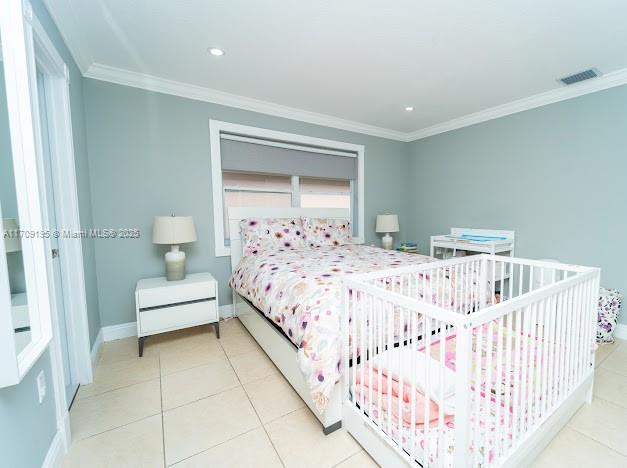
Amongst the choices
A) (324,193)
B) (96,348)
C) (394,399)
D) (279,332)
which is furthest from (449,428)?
(324,193)

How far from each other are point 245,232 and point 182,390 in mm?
1514

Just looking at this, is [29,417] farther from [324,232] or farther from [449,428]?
[324,232]

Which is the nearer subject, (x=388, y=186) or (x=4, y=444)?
(x=4, y=444)

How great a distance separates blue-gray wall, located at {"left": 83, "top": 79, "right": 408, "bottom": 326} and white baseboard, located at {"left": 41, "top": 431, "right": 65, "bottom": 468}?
1.37 m

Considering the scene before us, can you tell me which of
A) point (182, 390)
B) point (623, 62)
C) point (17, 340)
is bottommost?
point (182, 390)

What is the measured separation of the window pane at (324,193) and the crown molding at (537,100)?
1483 mm

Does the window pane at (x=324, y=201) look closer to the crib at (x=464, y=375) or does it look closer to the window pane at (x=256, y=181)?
the window pane at (x=256, y=181)

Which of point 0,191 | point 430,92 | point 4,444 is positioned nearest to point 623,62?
point 430,92

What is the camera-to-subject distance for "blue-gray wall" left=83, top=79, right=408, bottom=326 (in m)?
2.41

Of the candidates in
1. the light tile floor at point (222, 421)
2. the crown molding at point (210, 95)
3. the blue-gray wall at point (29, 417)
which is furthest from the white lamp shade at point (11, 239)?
the crown molding at point (210, 95)

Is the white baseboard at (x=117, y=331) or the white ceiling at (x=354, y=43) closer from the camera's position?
the white ceiling at (x=354, y=43)

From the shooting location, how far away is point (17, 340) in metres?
0.99

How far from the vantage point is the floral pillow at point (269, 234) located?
286 centimetres

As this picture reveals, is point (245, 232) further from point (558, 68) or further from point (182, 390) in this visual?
point (558, 68)
